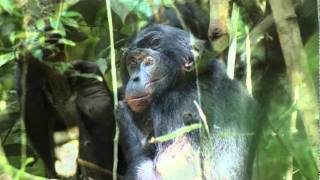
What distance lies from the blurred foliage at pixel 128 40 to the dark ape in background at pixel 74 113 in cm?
3

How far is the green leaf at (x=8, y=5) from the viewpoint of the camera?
6.22 ft

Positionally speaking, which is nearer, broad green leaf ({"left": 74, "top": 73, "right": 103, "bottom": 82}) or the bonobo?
the bonobo

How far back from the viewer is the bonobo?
1742 millimetres

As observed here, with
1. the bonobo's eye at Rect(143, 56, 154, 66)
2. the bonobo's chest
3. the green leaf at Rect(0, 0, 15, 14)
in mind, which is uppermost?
the green leaf at Rect(0, 0, 15, 14)

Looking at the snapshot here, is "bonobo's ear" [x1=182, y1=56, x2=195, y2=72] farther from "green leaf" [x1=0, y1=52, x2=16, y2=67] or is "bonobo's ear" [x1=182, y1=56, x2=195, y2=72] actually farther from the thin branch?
"green leaf" [x1=0, y1=52, x2=16, y2=67]

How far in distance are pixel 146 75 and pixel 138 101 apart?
0.25 ft

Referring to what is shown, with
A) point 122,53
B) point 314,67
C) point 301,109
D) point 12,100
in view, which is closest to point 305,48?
point 314,67

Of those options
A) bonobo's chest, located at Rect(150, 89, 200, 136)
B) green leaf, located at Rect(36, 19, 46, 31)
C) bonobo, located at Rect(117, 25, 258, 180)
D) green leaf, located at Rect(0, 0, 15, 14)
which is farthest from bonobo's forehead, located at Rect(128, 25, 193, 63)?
green leaf, located at Rect(0, 0, 15, 14)

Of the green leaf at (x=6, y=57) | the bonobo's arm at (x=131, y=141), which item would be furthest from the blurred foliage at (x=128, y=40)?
the bonobo's arm at (x=131, y=141)

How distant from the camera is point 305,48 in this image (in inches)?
65.7

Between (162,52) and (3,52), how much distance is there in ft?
1.61

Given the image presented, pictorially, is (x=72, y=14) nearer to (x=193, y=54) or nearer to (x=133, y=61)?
(x=133, y=61)

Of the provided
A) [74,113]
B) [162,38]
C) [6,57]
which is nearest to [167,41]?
[162,38]

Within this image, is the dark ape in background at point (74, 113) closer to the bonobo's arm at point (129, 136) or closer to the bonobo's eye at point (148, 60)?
the bonobo's arm at point (129, 136)
